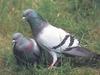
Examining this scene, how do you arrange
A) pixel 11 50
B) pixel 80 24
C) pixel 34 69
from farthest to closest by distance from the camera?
pixel 80 24 < pixel 11 50 < pixel 34 69

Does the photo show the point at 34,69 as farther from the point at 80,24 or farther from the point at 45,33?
the point at 80,24

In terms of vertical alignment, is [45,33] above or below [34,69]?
above

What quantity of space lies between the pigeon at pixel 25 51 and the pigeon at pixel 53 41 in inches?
3.9

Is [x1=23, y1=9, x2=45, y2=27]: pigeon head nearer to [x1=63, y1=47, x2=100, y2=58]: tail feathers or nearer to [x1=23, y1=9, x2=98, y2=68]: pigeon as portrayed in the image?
[x1=23, y1=9, x2=98, y2=68]: pigeon

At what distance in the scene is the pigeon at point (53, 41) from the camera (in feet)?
18.9

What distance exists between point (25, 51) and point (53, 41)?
347 millimetres

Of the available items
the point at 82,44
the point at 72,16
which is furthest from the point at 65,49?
the point at 72,16

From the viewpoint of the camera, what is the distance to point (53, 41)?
5762mm

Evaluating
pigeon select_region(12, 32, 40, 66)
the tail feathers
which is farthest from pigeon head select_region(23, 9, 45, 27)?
the tail feathers

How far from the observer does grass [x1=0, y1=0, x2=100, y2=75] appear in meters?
6.31

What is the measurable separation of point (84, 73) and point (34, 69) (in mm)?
599

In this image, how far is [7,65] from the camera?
6.00m

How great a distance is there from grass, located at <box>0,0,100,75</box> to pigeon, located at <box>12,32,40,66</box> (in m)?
0.19

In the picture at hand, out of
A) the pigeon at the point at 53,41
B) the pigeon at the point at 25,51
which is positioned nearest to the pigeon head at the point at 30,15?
the pigeon at the point at 53,41
